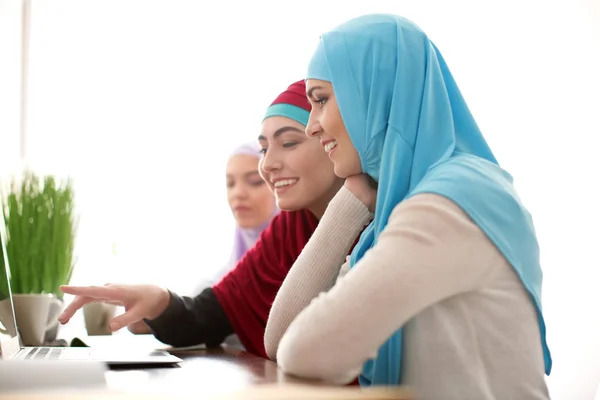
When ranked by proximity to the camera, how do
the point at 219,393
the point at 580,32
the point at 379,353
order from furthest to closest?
the point at 580,32
the point at 379,353
the point at 219,393

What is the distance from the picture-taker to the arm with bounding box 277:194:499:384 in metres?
0.89

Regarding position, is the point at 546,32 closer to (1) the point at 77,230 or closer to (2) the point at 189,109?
(1) the point at 77,230

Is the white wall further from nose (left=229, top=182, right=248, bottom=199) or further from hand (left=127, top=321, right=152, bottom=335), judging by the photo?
hand (left=127, top=321, right=152, bottom=335)

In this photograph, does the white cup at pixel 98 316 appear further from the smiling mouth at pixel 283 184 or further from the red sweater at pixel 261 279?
the smiling mouth at pixel 283 184

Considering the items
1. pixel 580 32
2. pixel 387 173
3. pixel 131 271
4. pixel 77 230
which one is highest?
pixel 580 32

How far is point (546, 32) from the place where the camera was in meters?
2.29

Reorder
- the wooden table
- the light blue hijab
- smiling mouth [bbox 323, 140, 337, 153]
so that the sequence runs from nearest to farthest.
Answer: the wooden table
the light blue hijab
smiling mouth [bbox 323, 140, 337, 153]

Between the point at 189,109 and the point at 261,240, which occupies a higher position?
the point at 189,109

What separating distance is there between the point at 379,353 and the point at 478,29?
72.6 inches

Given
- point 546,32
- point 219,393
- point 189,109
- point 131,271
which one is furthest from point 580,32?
point 131,271

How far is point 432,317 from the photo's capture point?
1.03 meters

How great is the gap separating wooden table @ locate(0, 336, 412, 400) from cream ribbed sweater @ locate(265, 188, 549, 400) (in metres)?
0.06

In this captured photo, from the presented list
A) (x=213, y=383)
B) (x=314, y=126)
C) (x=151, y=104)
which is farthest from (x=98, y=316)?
(x=151, y=104)

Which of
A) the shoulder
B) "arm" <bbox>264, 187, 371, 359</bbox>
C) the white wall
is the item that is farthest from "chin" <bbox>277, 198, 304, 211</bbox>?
the white wall
